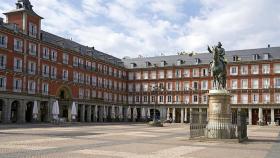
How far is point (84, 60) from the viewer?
262 ft

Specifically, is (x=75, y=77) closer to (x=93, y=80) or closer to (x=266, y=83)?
(x=93, y=80)

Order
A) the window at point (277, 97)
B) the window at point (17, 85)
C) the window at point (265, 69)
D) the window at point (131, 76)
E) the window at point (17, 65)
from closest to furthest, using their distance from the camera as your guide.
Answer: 1. the window at point (17, 85)
2. the window at point (17, 65)
3. the window at point (277, 97)
4. the window at point (265, 69)
5. the window at point (131, 76)

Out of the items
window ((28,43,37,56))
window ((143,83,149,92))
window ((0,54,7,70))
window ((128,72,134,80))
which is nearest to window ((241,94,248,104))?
window ((143,83,149,92))

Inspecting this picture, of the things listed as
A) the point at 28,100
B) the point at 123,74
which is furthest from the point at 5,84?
the point at 123,74

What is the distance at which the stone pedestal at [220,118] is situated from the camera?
2717 cm

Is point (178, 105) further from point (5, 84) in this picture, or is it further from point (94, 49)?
point (5, 84)

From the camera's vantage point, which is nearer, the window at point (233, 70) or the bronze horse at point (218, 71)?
the bronze horse at point (218, 71)

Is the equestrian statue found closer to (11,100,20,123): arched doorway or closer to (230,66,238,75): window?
(11,100,20,123): arched doorway

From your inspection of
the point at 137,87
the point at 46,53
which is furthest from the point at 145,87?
the point at 46,53

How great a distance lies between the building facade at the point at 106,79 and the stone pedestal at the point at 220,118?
1508 inches

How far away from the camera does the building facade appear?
60344 mm

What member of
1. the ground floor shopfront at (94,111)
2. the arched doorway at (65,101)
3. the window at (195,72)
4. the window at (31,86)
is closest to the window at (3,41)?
the ground floor shopfront at (94,111)

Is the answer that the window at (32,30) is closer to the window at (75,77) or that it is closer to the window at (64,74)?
the window at (64,74)

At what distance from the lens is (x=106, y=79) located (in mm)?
89562
